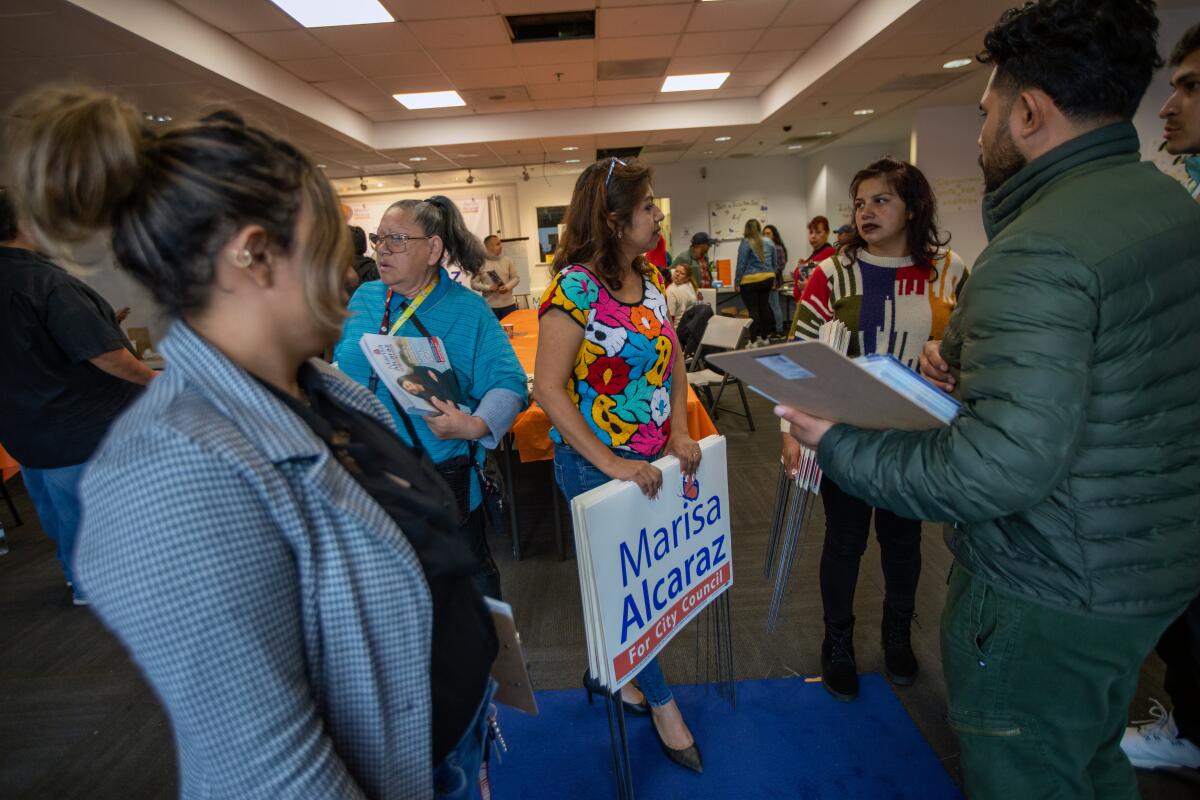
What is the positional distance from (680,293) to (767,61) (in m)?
2.50

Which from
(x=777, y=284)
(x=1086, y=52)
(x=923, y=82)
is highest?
(x=923, y=82)

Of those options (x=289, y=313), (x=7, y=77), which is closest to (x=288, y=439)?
(x=289, y=313)

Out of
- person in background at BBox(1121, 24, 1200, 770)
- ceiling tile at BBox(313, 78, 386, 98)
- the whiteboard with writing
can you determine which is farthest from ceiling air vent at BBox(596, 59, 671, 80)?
the whiteboard with writing

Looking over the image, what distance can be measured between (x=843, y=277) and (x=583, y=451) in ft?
3.25

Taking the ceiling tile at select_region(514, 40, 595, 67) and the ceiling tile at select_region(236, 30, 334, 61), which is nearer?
the ceiling tile at select_region(236, 30, 334, 61)

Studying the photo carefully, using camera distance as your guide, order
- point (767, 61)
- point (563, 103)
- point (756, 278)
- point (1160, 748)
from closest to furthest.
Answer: point (1160, 748)
point (767, 61)
point (563, 103)
point (756, 278)

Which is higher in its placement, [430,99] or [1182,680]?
[430,99]

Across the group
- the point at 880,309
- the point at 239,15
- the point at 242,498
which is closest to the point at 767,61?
the point at 239,15

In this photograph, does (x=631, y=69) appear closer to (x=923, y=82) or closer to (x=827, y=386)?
(x=923, y=82)

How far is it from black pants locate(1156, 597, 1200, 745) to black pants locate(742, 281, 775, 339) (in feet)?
23.9

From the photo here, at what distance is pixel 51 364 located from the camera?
217cm

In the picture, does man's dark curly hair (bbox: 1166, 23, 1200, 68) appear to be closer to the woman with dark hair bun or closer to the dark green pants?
the dark green pants

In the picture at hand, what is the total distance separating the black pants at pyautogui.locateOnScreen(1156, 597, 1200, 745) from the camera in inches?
60.8

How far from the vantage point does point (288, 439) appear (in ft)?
1.87
